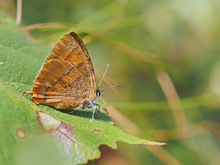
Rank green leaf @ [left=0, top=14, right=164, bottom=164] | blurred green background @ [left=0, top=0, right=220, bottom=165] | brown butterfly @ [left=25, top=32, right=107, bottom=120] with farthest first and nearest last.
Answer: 1. blurred green background @ [left=0, top=0, right=220, bottom=165]
2. brown butterfly @ [left=25, top=32, right=107, bottom=120]
3. green leaf @ [left=0, top=14, right=164, bottom=164]

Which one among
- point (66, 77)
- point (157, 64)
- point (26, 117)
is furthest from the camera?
point (157, 64)

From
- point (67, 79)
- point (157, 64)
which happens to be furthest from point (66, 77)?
point (157, 64)

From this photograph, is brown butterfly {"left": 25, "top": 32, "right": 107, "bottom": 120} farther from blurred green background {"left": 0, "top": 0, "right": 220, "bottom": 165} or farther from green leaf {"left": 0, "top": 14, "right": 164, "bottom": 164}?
blurred green background {"left": 0, "top": 0, "right": 220, "bottom": 165}

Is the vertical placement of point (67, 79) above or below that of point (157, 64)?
above

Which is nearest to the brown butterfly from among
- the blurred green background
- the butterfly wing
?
the butterfly wing

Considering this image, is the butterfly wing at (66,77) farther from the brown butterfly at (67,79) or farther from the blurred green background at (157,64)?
the blurred green background at (157,64)

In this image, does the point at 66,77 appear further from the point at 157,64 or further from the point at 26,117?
the point at 157,64

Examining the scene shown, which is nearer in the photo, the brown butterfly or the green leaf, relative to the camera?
the green leaf
